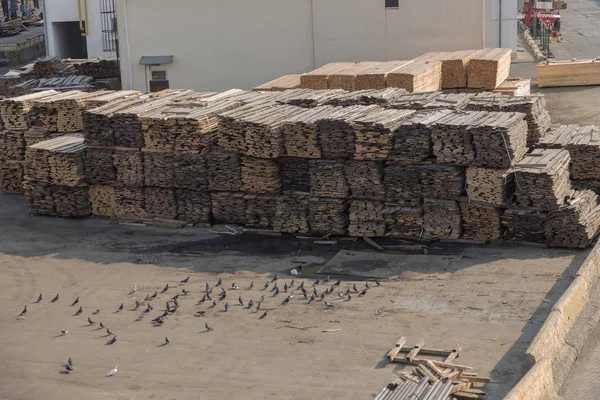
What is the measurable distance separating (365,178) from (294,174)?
5.55 feet

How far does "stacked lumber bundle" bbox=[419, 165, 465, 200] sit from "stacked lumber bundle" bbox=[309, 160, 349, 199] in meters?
1.76

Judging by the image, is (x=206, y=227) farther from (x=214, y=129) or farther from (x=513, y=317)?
(x=513, y=317)

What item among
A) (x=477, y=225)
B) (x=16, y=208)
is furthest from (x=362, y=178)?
(x=16, y=208)

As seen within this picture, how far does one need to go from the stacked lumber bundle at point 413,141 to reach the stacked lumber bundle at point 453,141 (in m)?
0.19

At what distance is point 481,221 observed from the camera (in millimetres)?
18594

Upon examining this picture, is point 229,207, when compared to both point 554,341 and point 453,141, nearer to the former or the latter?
point 453,141

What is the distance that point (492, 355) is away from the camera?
44.4ft

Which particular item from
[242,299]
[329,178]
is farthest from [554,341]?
[329,178]

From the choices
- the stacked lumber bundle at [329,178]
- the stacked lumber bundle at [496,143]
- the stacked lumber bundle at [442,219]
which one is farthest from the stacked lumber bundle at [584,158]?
the stacked lumber bundle at [329,178]

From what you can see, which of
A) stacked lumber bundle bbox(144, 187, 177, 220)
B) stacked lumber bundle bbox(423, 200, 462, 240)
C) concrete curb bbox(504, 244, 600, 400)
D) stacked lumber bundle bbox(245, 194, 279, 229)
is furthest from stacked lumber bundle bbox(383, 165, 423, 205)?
stacked lumber bundle bbox(144, 187, 177, 220)

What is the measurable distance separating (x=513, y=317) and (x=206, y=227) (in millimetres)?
8381

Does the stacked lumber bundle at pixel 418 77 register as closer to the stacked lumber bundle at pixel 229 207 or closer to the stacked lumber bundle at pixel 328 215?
the stacked lumber bundle at pixel 328 215

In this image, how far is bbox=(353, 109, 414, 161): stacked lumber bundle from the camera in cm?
1878

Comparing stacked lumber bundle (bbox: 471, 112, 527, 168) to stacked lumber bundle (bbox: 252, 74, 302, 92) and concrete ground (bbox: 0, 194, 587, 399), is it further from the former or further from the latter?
stacked lumber bundle (bbox: 252, 74, 302, 92)
